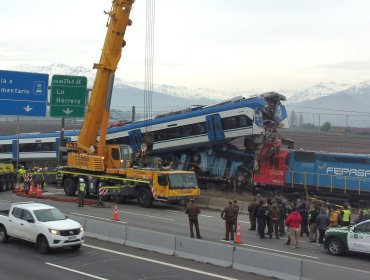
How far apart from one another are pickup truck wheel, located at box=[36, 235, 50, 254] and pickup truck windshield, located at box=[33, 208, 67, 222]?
61 cm

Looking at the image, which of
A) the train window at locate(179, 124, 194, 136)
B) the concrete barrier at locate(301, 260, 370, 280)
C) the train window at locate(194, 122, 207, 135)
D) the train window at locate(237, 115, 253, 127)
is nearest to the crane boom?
the train window at locate(179, 124, 194, 136)

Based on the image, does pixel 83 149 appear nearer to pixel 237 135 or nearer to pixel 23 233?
pixel 237 135

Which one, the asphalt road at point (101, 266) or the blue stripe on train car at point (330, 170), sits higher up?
the blue stripe on train car at point (330, 170)

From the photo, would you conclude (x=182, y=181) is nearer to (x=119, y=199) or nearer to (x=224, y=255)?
(x=119, y=199)

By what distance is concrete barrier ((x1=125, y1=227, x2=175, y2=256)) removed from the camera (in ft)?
51.8

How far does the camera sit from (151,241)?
1636 centimetres

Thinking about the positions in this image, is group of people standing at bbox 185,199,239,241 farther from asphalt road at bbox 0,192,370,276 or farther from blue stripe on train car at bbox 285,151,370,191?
blue stripe on train car at bbox 285,151,370,191

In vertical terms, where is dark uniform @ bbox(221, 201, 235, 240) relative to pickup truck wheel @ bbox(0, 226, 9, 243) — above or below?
above

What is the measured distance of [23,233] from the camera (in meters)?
16.2

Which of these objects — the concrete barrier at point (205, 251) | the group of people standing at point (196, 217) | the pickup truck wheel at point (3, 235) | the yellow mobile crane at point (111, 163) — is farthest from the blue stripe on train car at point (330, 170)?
the pickup truck wheel at point (3, 235)

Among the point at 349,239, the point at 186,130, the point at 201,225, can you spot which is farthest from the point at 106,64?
the point at 349,239

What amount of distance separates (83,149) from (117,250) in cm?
1607

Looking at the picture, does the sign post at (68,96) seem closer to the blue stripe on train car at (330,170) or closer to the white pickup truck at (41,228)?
the white pickup truck at (41,228)

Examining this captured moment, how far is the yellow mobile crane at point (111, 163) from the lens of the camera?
2795cm
